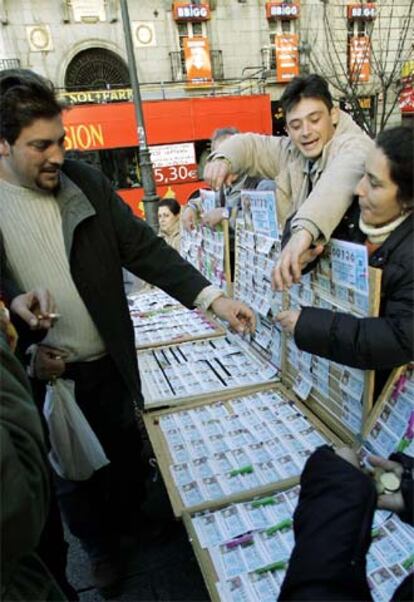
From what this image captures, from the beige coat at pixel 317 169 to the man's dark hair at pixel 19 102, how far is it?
977 millimetres

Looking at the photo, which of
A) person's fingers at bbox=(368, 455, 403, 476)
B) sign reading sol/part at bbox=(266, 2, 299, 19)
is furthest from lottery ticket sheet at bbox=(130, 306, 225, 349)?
sign reading sol/part at bbox=(266, 2, 299, 19)

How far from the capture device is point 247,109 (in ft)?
41.5

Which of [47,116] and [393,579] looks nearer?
[393,579]

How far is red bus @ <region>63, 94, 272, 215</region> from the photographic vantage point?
427 inches

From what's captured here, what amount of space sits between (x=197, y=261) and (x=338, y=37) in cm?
1853

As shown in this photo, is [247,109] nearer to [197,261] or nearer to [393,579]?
[197,261]

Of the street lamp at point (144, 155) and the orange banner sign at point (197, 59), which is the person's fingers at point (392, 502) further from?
the orange banner sign at point (197, 59)

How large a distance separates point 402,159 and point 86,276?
3.99ft

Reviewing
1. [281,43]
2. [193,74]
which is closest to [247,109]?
[193,74]

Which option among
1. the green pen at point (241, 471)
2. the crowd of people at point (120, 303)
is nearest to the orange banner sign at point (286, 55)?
the crowd of people at point (120, 303)

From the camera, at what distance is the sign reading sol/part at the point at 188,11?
53.3 ft

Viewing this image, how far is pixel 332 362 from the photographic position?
1745 millimetres

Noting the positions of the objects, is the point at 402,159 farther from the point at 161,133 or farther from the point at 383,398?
the point at 161,133

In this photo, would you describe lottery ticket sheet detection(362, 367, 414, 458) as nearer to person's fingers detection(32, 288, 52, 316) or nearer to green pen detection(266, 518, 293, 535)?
green pen detection(266, 518, 293, 535)
